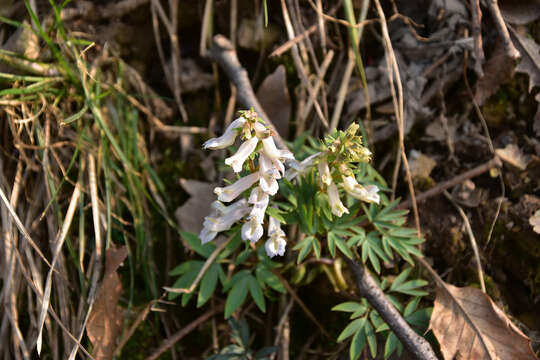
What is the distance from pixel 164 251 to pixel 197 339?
2.04 feet

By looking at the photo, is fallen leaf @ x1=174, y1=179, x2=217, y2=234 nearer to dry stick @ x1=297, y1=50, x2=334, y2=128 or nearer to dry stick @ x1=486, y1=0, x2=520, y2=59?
dry stick @ x1=297, y1=50, x2=334, y2=128

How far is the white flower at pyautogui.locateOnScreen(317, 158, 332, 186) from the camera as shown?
1.97m

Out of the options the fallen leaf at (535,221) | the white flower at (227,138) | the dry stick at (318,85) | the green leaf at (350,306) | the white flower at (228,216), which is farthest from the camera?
the dry stick at (318,85)

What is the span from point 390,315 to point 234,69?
1.83 meters

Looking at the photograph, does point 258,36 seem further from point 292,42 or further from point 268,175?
point 268,175

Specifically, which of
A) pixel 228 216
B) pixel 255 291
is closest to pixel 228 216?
pixel 228 216

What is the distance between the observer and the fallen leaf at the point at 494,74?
104 inches

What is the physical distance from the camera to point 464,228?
2.61m

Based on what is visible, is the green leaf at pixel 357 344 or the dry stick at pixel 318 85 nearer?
the green leaf at pixel 357 344

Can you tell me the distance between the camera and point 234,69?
292 centimetres

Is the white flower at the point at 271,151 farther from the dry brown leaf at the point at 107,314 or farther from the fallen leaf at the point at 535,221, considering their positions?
the fallen leaf at the point at 535,221

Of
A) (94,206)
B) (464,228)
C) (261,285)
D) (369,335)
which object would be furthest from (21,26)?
(464,228)

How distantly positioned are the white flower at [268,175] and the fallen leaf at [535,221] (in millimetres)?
1522

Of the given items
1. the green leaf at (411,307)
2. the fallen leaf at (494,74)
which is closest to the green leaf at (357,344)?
the green leaf at (411,307)
